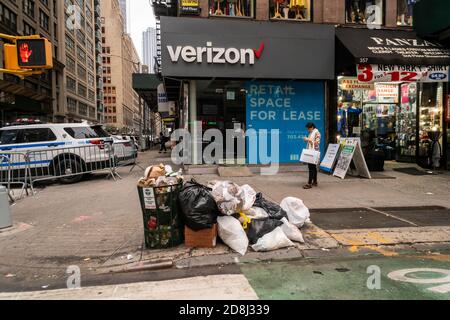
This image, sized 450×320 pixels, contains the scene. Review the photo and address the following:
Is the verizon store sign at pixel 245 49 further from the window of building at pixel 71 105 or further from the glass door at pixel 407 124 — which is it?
the window of building at pixel 71 105

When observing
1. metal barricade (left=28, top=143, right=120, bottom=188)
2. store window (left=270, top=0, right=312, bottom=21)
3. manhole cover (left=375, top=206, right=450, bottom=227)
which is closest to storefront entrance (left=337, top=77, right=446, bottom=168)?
store window (left=270, top=0, right=312, bottom=21)

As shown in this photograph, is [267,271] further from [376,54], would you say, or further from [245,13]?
[245,13]

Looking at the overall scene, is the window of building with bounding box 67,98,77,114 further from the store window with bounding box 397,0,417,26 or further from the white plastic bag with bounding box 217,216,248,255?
the white plastic bag with bounding box 217,216,248,255

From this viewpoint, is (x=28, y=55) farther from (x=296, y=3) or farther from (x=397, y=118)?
(x=397, y=118)

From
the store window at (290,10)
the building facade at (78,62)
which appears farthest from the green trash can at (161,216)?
the building facade at (78,62)

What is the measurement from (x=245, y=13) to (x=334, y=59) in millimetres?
3556

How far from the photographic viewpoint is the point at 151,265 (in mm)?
4582

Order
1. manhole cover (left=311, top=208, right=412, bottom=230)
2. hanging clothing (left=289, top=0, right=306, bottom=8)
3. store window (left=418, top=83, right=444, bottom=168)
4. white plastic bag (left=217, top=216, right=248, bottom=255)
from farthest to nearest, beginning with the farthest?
store window (left=418, top=83, right=444, bottom=168) < hanging clothing (left=289, top=0, right=306, bottom=8) < manhole cover (left=311, top=208, right=412, bottom=230) < white plastic bag (left=217, top=216, right=248, bottom=255)

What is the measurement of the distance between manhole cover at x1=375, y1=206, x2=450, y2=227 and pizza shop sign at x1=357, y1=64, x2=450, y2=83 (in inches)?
215

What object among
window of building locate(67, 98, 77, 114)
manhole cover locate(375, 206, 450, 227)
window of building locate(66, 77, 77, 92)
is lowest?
manhole cover locate(375, 206, 450, 227)

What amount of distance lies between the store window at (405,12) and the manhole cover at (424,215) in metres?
8.99

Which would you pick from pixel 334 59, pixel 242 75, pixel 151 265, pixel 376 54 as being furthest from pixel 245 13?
pixel 151 265

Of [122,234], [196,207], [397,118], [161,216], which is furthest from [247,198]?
[397,118]

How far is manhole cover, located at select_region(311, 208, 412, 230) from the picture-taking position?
6.13 meters
